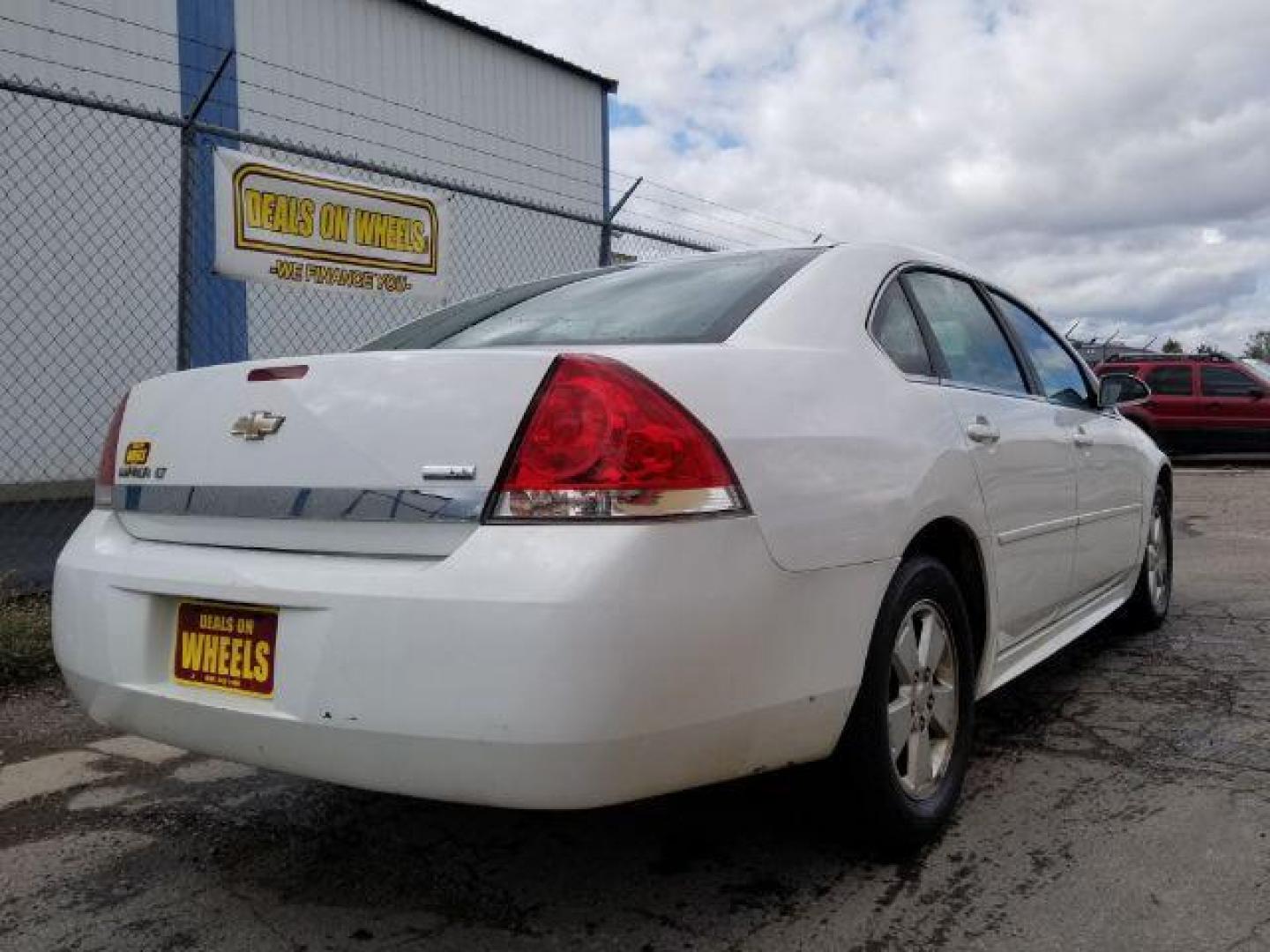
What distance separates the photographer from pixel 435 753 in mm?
1972

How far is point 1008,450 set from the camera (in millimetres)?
3180

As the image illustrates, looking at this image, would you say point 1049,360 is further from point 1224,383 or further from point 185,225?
point 1224,383

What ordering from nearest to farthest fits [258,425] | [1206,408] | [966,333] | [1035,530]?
[258,425]
[1035,530]
[966,333]
[1206,408]

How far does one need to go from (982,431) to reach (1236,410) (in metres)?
A: 14.2

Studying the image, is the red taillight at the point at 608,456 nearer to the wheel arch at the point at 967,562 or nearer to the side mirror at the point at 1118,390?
the wheel arch at the point at 967,562

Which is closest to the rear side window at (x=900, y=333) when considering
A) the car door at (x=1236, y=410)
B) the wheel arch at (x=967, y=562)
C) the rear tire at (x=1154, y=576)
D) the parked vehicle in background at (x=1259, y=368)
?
the wheel arch at (x=967, y=562)

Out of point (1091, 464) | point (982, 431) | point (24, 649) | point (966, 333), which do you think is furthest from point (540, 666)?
point (24, 649)

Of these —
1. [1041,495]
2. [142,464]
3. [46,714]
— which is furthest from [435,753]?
[46,714]

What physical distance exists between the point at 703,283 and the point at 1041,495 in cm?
131

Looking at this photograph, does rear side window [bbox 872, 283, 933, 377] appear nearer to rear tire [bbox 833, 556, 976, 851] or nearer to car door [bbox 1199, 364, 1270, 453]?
rear tire [bbox 833, 556, 976, 851]

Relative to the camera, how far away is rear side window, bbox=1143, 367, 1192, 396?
50.8ft

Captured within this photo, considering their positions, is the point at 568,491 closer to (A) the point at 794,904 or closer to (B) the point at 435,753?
(B) the point at 435,753

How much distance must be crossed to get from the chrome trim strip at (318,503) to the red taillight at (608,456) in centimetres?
9

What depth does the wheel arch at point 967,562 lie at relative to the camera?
280 centimetres
